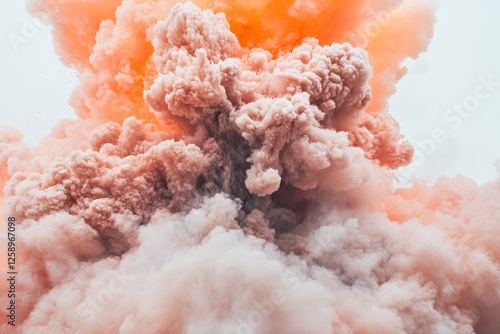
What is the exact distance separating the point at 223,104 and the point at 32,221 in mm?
5966

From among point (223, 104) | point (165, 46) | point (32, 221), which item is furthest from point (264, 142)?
point (32, 221)

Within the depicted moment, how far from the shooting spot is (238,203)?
547 inches

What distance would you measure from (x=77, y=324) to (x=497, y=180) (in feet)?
41.9

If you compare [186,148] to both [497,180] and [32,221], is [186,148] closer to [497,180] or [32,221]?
[32,221]

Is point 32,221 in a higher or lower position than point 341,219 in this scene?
lower

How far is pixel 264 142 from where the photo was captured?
1345 cm

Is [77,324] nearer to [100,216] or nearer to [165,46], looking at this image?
[100,216]

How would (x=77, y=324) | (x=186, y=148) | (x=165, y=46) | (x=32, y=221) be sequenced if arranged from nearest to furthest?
(x=77, y=324) → (x=32, y=221) → (x=186, y=148) → (x=165, y=46)

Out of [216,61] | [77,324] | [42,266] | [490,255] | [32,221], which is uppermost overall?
[216,61]

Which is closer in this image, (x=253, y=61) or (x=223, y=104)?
(x=223, y=104)

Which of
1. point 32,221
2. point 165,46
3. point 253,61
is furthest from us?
point 253,61

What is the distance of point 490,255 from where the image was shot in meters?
13.6

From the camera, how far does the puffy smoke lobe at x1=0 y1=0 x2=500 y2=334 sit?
11.5 meters

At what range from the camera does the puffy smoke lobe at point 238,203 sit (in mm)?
11523
